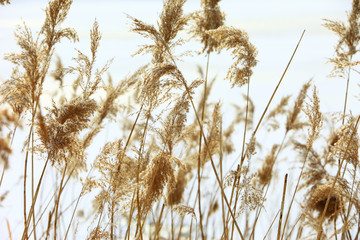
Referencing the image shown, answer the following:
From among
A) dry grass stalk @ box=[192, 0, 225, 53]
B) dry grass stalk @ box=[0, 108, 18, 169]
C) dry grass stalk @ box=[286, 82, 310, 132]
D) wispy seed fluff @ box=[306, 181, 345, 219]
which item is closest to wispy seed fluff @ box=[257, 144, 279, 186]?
dry grass stalk @ box=[286, 82, 310, 132]

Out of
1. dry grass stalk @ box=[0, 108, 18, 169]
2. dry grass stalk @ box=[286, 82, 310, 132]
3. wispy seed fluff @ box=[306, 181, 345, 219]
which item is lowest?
wispy seed fluff @ box=[306, 181, 345, 219]

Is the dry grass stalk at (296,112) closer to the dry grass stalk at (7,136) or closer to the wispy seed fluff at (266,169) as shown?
the wispy seed fluff at (266,169)

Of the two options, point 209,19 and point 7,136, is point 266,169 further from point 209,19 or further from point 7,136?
point 7,136

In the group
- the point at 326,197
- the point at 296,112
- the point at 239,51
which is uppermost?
the point at 296,112

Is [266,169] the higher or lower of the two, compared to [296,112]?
lower

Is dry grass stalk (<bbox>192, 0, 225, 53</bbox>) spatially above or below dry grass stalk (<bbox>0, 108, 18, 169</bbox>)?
above

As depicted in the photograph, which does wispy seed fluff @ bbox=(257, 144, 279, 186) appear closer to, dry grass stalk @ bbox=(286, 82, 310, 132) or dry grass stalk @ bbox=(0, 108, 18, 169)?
dry grass stalk @ bbox=(286, 82, 310, 132)

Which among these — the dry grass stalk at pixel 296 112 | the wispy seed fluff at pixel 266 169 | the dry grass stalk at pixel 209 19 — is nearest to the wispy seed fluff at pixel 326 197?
the wispy seed fluff at pixel 266 169

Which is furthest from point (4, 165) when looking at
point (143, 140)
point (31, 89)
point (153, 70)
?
point (153, 70)

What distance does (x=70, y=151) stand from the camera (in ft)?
6.36

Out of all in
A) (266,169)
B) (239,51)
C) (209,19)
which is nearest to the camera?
(239,51)

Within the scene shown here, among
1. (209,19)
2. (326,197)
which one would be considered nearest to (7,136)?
(209,19)

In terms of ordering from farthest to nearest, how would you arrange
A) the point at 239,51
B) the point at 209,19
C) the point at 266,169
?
the point at 266,169, the point at 209,19, the point at 239,51

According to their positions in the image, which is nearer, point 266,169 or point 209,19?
point 209,19
